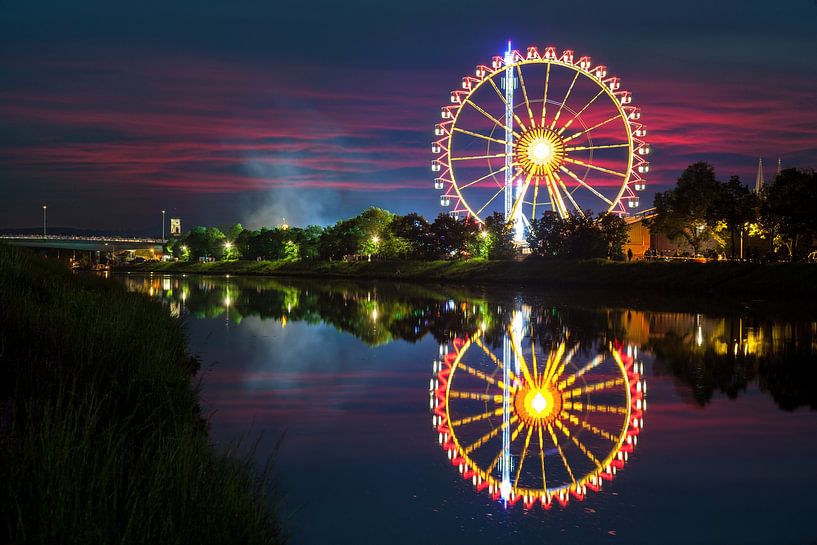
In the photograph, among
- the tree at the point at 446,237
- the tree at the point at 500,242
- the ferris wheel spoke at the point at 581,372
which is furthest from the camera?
the tree at the point at 446,237

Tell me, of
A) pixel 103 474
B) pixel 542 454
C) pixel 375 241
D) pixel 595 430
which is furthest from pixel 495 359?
pixel 375 241

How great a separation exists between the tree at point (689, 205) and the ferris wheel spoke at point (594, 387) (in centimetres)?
5830

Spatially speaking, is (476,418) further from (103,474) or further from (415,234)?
(415,234)

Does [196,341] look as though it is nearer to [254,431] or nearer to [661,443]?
[254,431]

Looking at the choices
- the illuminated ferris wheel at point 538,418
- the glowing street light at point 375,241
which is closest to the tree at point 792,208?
the illuminated ferris wheel at point 538,418

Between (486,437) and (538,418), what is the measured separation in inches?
62.3

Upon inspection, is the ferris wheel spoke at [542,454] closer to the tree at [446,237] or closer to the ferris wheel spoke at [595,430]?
the ferris wheel spoke at [595,430]

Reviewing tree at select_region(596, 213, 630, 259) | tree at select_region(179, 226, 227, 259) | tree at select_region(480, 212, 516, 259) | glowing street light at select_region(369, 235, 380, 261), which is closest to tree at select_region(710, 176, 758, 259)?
tree at select_region(596, 213, 630, 259)

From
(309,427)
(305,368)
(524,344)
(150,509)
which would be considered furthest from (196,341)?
(150,509)

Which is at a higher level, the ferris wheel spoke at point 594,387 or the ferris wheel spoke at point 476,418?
the ferris wheel spoke at point 594,387

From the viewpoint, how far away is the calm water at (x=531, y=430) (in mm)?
8898

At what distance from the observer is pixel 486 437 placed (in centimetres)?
1221

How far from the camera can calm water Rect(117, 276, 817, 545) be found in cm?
890

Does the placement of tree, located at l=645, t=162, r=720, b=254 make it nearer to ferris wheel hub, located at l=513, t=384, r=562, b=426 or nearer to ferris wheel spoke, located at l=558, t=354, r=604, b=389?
ferris wheel spoke, located at l=558, t=354, r=604, b=389
